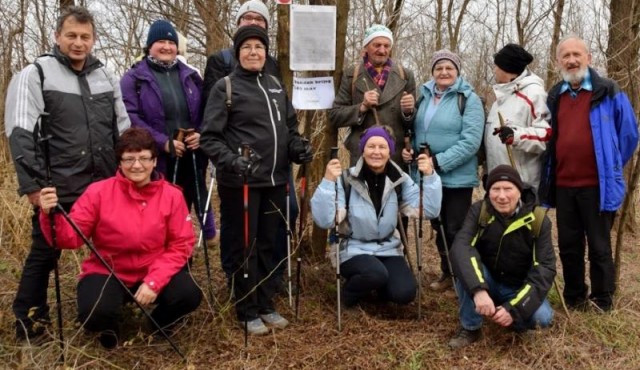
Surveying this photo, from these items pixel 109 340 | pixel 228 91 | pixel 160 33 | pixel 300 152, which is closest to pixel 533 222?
pixel 300 152

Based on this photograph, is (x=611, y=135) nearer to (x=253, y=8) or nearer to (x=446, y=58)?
(x=446, y=58)

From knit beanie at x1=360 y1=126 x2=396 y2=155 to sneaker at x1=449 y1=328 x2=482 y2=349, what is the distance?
146 cm

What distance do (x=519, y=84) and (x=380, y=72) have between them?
1123 mm

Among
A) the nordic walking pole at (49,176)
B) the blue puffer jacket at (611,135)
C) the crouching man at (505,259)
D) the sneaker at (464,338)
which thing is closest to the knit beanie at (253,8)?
the nordic walking pole at (49,176)

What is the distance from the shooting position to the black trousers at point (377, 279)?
4156mm

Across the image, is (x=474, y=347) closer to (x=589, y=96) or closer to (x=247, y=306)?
(x=247, y=306)

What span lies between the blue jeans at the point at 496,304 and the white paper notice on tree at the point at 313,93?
6.36ft

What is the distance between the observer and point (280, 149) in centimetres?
401

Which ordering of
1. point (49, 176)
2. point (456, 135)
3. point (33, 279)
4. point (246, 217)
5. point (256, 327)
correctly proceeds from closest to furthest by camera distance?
point (49, 176)
point (33, 279)
point (246, 217)
point (256, 327)
point (456, 135)

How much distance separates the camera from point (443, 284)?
4.99 m

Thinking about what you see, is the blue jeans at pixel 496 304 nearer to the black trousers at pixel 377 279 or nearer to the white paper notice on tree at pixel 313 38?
the black trousers at pixel 377 279

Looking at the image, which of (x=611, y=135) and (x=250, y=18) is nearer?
(x=611, y=135)

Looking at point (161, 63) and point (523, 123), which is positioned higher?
point (161, 63)

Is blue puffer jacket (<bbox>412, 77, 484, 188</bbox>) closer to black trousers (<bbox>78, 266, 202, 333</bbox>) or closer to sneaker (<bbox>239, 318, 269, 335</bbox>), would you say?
sneaker (<bbox>239, 318, 269, 335</bbox>)
